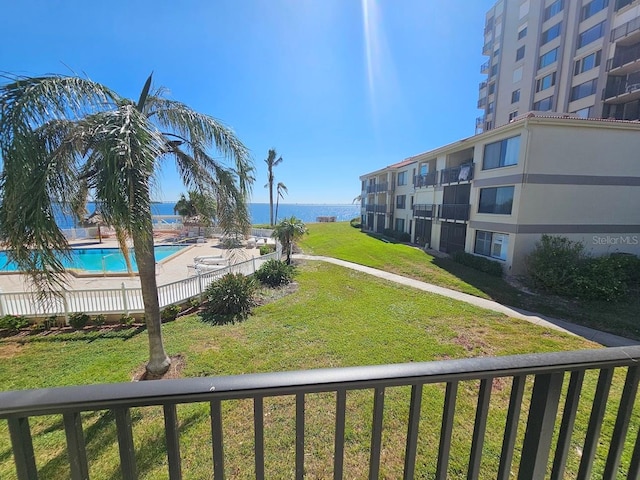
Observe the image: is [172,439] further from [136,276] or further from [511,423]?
[136,276]

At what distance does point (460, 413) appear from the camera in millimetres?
4625

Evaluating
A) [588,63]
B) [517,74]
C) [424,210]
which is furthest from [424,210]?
[517,74]

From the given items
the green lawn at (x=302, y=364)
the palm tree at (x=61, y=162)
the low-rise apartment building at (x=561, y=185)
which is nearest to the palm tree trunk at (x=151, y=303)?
the palm tree at (x=61, y=162)

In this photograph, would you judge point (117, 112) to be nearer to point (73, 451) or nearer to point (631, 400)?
point (73, 451)

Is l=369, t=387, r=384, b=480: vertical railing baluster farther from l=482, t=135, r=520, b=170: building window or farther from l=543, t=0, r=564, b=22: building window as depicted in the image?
l=543, t=0, r=564, b=22: building window

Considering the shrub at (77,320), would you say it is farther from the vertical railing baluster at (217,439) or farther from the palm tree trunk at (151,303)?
the vertical railing baluster at (217,439)

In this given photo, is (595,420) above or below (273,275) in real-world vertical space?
above

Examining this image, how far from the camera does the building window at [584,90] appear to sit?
69.5ft

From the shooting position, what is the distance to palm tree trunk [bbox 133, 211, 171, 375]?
5.26 m

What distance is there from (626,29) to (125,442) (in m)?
32.3

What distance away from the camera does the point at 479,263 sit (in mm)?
15102

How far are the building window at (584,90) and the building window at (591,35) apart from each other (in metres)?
3.02

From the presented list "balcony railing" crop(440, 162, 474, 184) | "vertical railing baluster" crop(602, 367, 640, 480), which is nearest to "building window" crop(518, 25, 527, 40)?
"balcony railing" crop(440, 162, 474, 184)

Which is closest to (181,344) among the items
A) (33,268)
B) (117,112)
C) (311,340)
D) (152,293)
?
(152,293)
